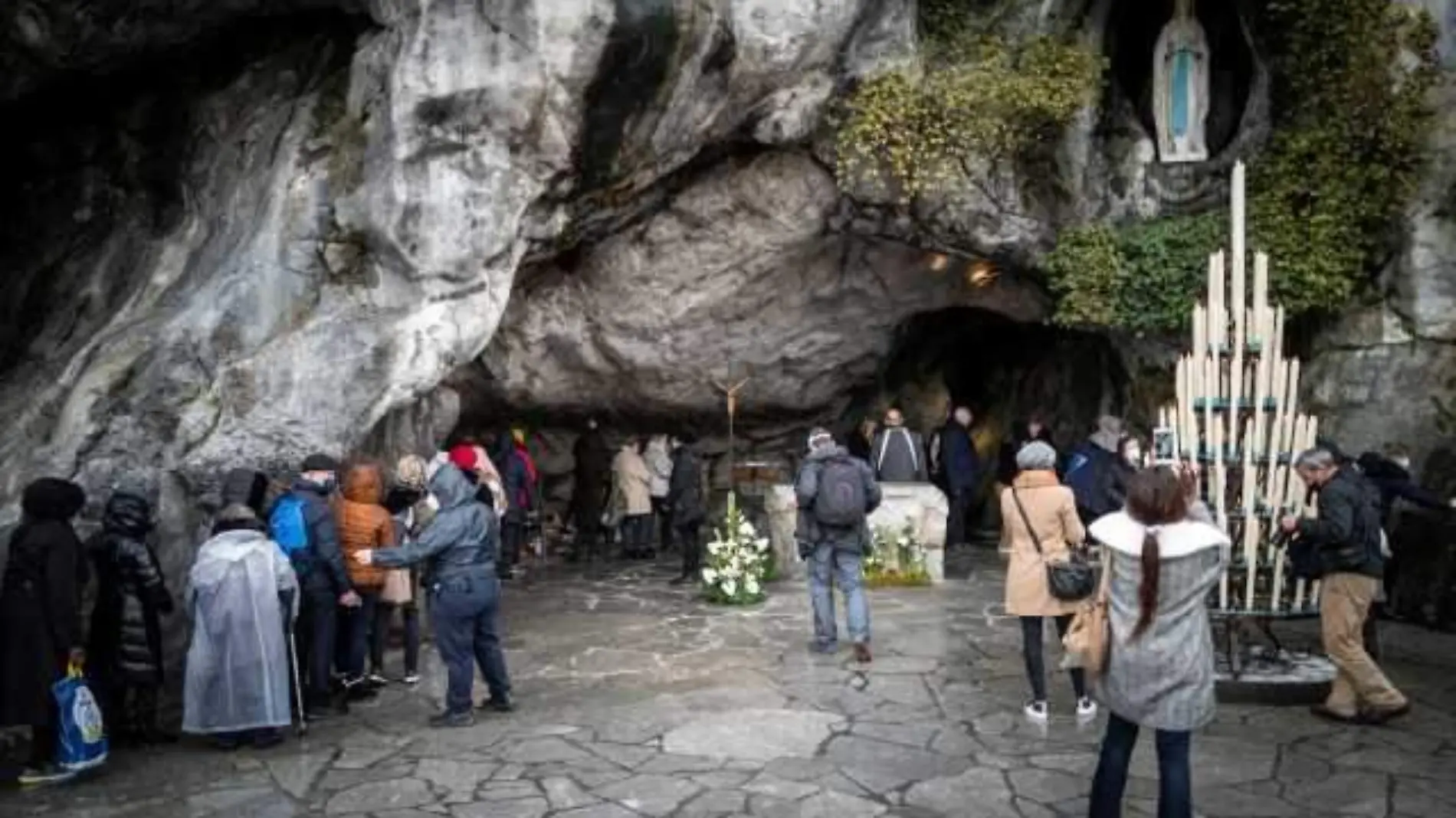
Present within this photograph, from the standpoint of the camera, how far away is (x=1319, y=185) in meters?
12.0

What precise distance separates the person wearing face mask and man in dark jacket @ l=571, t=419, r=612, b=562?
3731 mm

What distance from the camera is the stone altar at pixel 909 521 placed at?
42.9ft

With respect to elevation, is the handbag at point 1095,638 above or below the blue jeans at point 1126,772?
above

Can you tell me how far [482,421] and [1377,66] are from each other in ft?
36.9

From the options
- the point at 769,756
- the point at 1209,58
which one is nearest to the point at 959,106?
the point at 1209,58

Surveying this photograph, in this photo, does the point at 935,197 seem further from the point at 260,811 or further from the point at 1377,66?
the point at 260,811

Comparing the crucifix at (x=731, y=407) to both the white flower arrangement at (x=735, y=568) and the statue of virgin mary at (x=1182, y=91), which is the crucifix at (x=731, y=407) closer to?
the white flower arrangement at (x=735, y=568)

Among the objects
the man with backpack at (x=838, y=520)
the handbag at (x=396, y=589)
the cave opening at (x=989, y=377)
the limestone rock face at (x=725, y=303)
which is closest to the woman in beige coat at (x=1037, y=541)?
the man with backpack at (x=838, y=520)

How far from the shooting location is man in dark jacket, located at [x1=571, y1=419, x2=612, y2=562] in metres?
16.0

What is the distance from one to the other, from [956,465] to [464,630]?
30.2 feet

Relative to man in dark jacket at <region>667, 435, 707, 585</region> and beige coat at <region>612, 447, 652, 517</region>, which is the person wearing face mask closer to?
man in dark jacket at <region>667, 435, 707, 585</region>

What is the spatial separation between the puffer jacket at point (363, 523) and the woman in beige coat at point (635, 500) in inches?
281

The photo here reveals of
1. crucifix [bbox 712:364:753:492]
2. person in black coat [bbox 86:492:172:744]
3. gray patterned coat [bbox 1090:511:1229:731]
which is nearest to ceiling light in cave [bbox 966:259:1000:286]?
crucifix [bbox 712:364:753:492]

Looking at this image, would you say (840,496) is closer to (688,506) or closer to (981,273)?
(688,506)
